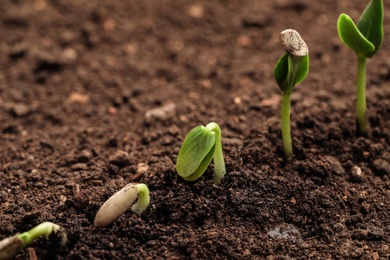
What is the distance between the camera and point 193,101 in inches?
89.4

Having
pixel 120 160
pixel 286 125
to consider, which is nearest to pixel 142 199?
pixel 120 160

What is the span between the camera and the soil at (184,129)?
1.58m

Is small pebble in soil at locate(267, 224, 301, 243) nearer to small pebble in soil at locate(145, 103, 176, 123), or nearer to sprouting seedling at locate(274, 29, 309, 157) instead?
sprouting seedling at locate(274, 29, 309, 157)

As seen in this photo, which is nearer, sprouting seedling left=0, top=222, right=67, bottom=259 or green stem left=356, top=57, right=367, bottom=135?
sprouting seedling left=0, top=222, right=67, bottom=259

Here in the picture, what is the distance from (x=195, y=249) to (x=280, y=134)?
0.55 m

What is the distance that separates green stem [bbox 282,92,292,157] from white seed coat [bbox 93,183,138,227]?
0.46 metres

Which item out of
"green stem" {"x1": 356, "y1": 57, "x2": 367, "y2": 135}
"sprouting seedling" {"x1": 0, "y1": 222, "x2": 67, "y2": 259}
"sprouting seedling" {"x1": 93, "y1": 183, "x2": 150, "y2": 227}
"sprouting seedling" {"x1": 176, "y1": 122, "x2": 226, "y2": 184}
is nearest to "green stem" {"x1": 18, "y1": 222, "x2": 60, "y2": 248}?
"sprouting seedling" {"x1": 0, "y1": 222, "x2": 67, "y2": 259}

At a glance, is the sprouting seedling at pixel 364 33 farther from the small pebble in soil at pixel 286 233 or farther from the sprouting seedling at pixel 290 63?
the small pebble in soil at pixel 286 233

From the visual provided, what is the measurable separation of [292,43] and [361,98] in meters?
0.45

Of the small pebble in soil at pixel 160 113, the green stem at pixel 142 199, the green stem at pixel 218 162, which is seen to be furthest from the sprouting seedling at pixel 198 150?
the small pebble in soil at pixel 160 113

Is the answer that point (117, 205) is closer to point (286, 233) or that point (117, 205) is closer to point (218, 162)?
point (218, 162)

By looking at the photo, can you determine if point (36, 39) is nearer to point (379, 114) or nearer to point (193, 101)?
point (193, 101)

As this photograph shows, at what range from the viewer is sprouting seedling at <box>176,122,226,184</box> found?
1530 millimetres

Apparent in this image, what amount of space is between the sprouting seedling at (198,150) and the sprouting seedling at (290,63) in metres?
0.21
